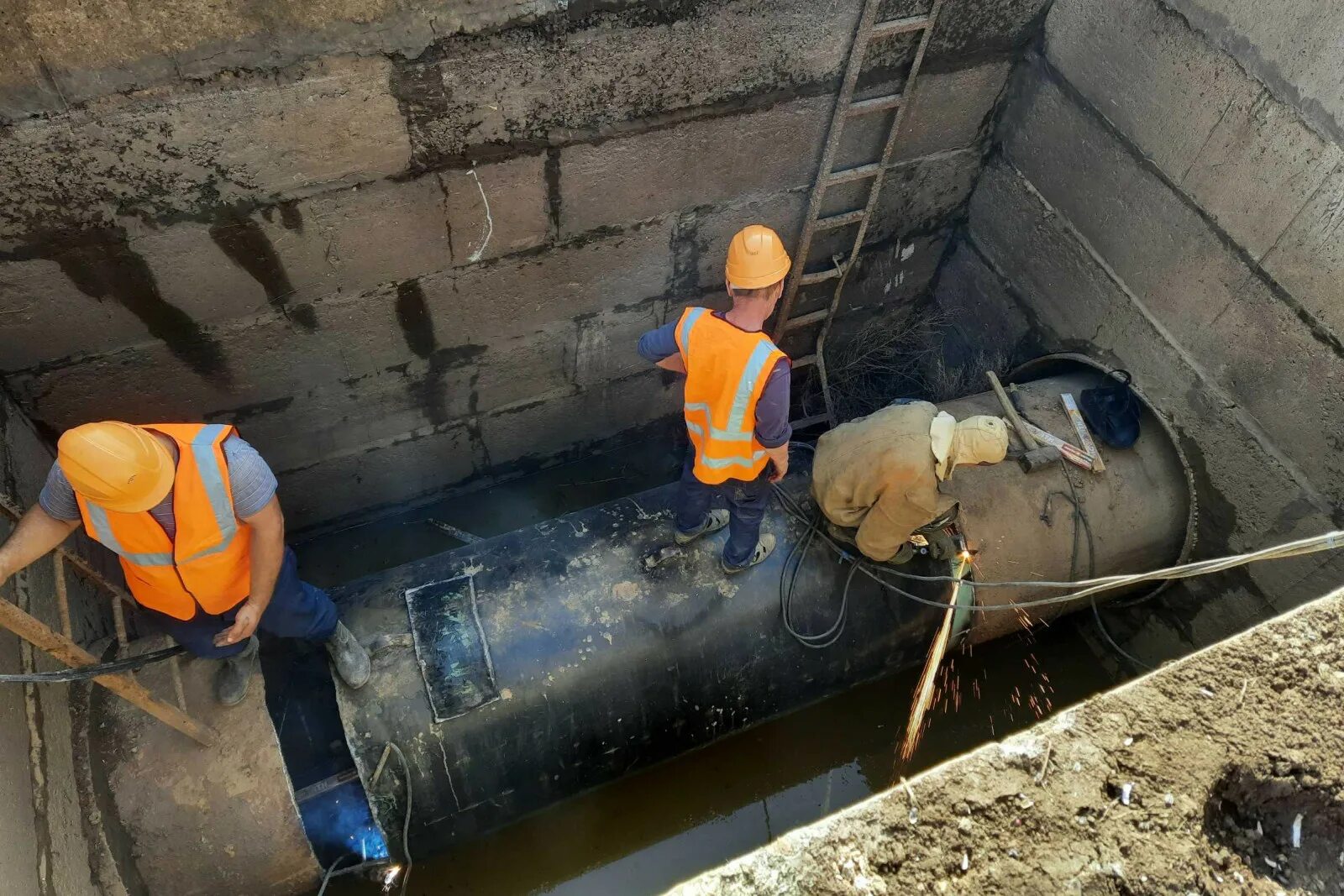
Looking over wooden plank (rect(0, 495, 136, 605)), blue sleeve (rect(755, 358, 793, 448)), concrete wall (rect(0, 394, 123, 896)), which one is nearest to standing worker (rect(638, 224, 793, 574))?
blue sleeve (rect(755, 358, 793, 448))

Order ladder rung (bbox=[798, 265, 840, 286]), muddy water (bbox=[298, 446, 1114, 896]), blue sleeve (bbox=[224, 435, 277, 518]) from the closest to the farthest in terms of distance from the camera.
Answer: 1. blue sleeve (bbox=[224, 435, 277, 518])
2. muddy water (bbox=[298, 446, 1114, 896])
3. ladder rung (bbox=[798, 265, 840, 286])

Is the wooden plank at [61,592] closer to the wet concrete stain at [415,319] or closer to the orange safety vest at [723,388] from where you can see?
the wet concrete stain at [415,319]

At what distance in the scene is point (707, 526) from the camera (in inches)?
158

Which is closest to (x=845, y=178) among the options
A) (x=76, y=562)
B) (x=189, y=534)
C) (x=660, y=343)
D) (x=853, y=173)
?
(x=853, y=173)

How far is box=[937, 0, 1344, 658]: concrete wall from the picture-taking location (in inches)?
138

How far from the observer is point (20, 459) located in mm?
3533

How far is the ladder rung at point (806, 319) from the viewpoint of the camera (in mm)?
5266

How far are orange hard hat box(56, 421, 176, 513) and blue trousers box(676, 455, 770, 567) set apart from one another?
2058 millimetres

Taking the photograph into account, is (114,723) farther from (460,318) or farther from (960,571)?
(960,571)

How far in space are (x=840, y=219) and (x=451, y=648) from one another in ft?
10.5

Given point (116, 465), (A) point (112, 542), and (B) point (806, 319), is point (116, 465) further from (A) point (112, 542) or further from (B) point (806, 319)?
(B) point (806, 319)

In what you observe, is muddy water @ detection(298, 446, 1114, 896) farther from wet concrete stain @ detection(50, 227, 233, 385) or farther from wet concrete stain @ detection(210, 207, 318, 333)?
wet concrete stain @ detection(210, 207, 318, 333)

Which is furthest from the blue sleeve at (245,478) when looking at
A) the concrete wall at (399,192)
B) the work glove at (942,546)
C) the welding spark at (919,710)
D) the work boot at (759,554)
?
the welding spark at (919,710)

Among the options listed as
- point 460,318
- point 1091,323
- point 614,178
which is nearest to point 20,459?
point 460,318
